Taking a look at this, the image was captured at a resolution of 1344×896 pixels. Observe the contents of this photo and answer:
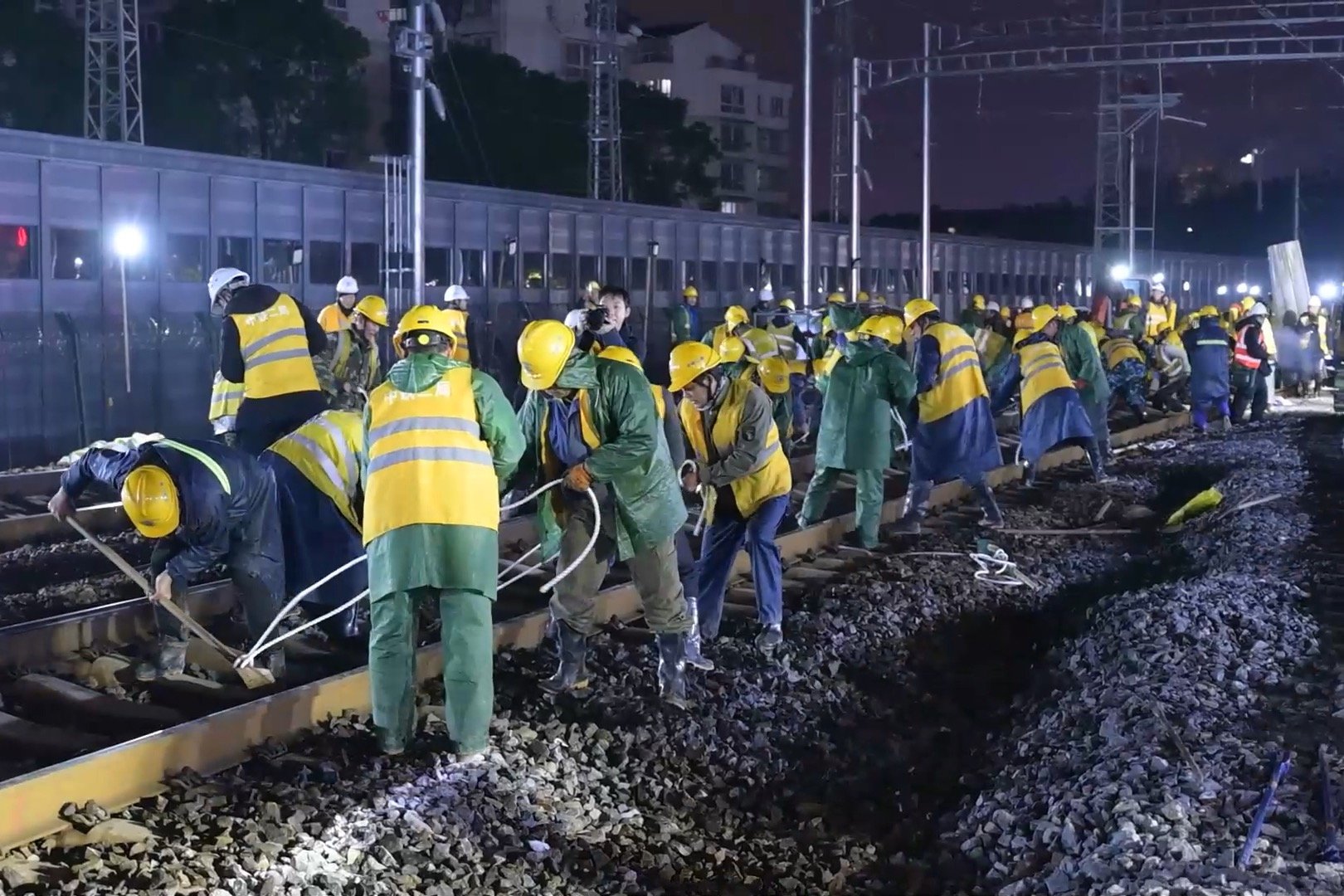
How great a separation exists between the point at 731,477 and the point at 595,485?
4.44 ft

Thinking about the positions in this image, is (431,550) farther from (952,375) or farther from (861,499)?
(952,375)

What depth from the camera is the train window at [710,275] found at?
3094cm

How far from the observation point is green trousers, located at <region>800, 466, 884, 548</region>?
11.2 metres

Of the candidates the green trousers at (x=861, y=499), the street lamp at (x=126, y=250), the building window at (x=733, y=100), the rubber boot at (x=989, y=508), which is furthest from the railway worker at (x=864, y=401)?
the building window at (x=733, y=100)

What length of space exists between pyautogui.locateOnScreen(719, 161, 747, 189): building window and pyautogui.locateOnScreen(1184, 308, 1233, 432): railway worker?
A: 53.0 m

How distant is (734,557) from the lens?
28.2 ft

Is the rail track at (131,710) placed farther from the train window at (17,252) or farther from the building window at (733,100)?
the building window at (733,100)

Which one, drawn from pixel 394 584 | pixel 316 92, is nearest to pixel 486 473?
pixel 394 584

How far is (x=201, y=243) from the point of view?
63.0 ft

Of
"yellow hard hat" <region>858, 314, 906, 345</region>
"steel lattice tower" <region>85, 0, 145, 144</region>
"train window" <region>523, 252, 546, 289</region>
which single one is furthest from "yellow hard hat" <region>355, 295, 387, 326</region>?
"steel lattice tower" <region>85, 0, 145, 144</region>

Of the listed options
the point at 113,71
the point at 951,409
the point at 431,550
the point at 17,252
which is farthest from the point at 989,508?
the point at 113,71

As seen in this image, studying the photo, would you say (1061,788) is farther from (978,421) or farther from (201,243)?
(201,243)

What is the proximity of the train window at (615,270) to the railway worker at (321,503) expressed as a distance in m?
20.2

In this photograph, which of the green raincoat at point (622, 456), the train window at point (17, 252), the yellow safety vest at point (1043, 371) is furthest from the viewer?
the train window at point (17, 252)
